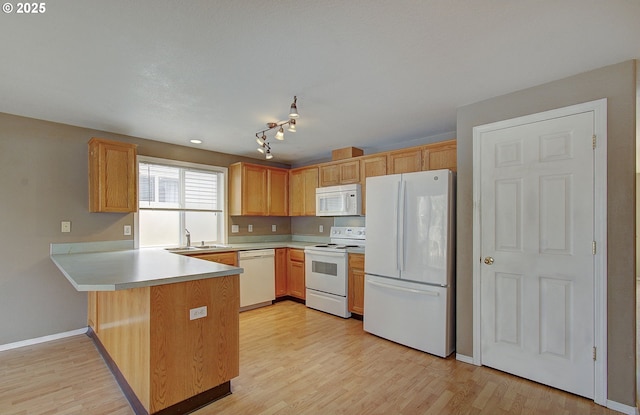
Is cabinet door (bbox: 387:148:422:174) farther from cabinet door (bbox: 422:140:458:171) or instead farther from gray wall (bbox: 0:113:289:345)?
gray wall (bbox: 0:113:289:345)

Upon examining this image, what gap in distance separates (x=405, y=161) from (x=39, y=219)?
4.24 m

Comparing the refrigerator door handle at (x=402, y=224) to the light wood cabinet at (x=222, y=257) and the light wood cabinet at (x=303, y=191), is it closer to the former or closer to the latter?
the light wood cabinet at (x=303, y=191)

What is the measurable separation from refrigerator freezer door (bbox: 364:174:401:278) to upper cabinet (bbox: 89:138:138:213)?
2.83m

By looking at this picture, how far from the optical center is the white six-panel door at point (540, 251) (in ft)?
7.23

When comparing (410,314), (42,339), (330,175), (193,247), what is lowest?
(42,339)

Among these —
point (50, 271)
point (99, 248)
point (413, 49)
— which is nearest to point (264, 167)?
point (99, 248)

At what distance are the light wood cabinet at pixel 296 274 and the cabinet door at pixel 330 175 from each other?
1156mm

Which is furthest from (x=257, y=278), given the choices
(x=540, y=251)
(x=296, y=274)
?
(x=540, y=251)

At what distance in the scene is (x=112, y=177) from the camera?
11.1ft

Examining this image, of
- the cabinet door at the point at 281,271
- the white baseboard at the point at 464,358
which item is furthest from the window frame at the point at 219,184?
the white baseboard at the point at 464,358

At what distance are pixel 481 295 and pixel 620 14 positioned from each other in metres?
2.14

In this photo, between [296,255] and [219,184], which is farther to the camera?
[219,184]

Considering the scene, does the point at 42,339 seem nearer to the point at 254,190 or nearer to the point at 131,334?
the point at 131,334

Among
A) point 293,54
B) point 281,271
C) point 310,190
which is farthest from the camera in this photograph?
point 310,190
